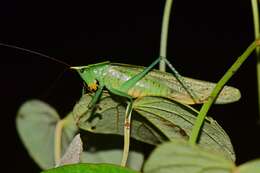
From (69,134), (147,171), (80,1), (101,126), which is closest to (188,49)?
(80,1)

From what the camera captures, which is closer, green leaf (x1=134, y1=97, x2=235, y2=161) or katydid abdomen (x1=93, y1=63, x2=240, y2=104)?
green leaf (x1=134, y1=97, x2=235, y2=161)

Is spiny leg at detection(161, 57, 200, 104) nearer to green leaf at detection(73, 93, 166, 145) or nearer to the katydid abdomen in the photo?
the katydid abdomen

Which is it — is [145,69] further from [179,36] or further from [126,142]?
[179,36]

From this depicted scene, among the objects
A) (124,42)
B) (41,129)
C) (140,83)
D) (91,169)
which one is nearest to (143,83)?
(140,83)

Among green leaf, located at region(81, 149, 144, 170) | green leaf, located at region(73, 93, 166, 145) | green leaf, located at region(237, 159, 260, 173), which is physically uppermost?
green leaf, located at region(237, 159, 260, 173)

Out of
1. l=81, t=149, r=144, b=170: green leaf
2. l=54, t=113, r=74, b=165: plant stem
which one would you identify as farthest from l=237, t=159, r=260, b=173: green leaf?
l=54, t=113, r=74, b=165: plant stem

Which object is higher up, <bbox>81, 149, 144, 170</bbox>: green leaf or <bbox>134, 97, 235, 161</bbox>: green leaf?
<bbox>134, 97, 235, 161</bbox>: green leaf

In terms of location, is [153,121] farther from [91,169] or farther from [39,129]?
[39,129]

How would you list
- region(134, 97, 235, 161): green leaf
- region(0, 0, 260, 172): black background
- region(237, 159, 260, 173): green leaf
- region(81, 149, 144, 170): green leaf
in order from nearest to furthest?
region(237, 159, 260, 173): green leaf, region(134, 97, 235, 161): green leaf, region(81, 149, 144, 170): green leaf, region(0, 0, 260, 172): black background

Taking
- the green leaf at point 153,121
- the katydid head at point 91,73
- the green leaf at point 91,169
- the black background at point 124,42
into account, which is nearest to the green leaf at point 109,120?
the green leaf at point 153,121
